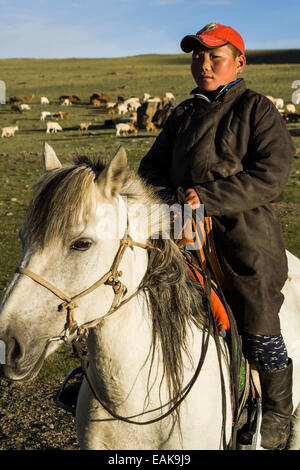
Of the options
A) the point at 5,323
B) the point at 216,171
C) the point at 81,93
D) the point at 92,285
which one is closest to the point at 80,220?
the point at 92,285

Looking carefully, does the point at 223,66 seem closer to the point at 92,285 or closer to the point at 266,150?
the point at 266,150

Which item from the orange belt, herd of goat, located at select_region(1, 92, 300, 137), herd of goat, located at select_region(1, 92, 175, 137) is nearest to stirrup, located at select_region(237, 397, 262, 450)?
the orange belt

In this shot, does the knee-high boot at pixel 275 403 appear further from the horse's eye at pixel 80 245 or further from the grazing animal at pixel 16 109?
the grazing animal at pixel 16 109

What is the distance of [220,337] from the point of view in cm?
274

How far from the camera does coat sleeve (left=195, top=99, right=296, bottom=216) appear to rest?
245cm

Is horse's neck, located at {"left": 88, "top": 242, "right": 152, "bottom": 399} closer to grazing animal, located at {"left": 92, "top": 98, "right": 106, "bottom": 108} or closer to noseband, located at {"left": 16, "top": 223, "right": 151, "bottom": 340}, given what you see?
noseband, located at {"left": 16, "top": 223, "right": 151, "bottom": 340}

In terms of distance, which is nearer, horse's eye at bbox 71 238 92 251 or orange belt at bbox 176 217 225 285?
horse's eye at bbox 71 238 92 251

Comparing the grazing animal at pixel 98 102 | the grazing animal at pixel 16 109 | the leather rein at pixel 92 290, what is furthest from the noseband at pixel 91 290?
the grazing animal at pixel 98 102

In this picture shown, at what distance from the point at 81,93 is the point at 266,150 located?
56.9 meters

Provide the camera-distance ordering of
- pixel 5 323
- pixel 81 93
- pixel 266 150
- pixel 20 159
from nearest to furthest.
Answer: pixel 5 323 < pixel 266 150 < pixel 20 159 < pixel 81 93

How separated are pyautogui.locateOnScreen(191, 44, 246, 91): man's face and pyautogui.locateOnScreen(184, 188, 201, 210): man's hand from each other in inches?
31.6

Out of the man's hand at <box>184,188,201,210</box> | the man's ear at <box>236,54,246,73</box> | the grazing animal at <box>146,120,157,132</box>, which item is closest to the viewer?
the man's hand at <box>184,188,201,210</box>

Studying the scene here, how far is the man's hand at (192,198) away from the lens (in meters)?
2.43

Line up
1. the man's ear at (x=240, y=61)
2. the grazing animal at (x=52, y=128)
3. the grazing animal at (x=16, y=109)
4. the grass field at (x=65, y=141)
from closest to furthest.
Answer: the man's ear at (x=240, y=61) → the grass field at (x=65, y=141) → the grazing animal at (x=52, y=128) → the grazing animal at (x=16, y=109)
